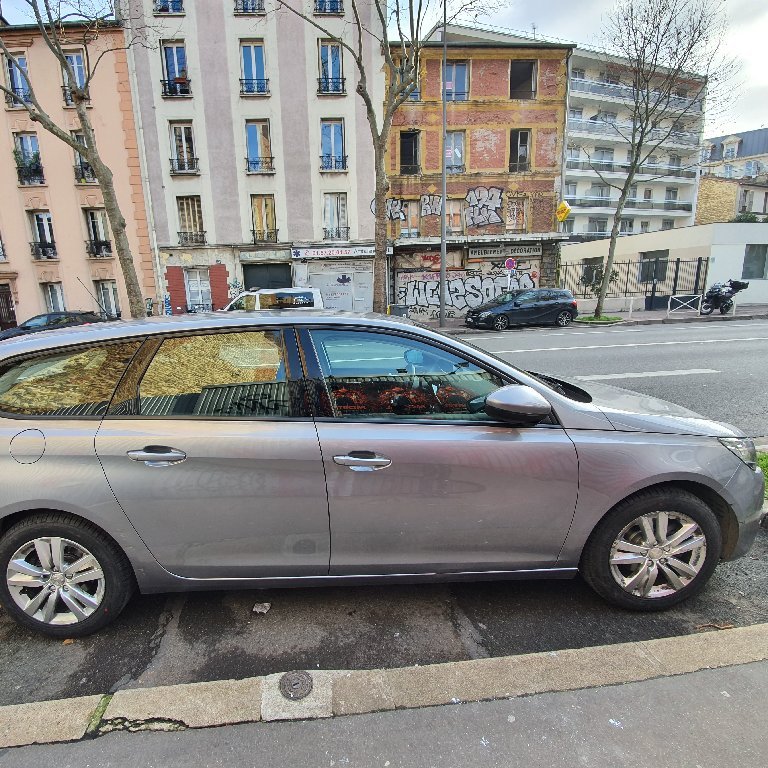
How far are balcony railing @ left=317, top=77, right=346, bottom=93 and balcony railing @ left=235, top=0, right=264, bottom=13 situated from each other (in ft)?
12.0

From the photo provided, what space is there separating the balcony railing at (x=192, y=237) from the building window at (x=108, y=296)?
371 cm

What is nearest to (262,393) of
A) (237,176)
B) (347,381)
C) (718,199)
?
(347,381)

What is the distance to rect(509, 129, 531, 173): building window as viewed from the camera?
22172 millimetres

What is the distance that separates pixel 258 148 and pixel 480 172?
10.6 metres

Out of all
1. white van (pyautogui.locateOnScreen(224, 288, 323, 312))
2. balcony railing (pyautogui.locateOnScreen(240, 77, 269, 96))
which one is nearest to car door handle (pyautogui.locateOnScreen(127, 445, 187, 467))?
white van (pyautogui.locateOnScreen(224, 288, 323, 312))

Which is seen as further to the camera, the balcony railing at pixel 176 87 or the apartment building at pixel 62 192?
the balcony railing at pixel 176 87

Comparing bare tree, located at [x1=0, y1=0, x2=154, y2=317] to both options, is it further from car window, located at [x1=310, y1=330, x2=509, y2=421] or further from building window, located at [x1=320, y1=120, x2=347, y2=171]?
car window, located at [x1=310, y1=330, x2=509, y2=421]

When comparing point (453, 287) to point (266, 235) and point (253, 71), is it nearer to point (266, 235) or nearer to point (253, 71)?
point (266, 235)

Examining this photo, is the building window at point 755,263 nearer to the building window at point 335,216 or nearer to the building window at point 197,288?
the building window at point 335,216

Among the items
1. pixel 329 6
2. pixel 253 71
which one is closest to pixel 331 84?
pixel 329 6

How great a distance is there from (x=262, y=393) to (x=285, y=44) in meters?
23.3

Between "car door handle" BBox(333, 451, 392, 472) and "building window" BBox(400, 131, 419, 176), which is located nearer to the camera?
"car door handle" BBox(333, 451, 392, 472)

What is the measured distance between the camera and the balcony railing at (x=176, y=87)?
19.5m

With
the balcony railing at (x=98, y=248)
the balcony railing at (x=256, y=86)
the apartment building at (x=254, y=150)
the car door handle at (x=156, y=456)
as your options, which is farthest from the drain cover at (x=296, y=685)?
the balcony railing at (x=256, y=86)
